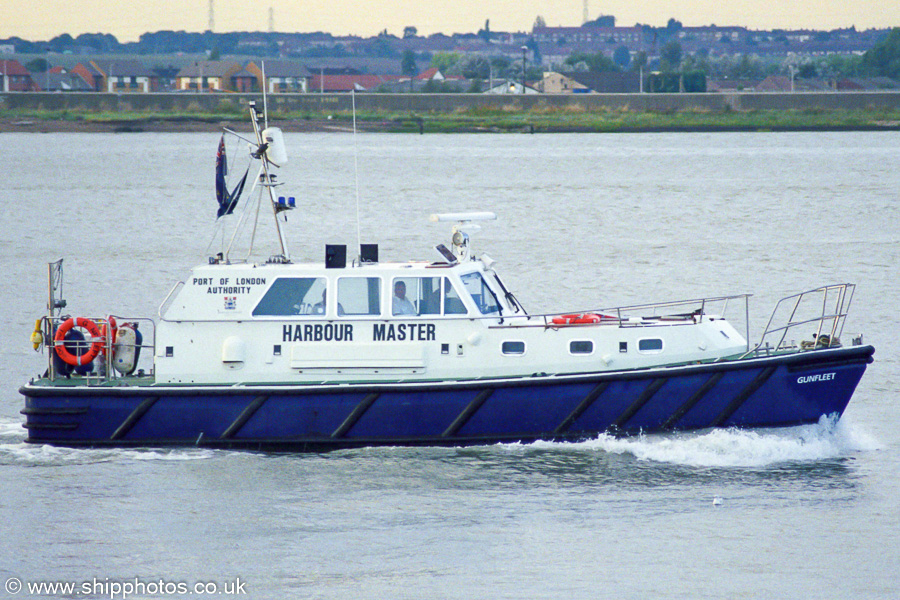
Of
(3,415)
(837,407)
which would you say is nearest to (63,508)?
(3,415)

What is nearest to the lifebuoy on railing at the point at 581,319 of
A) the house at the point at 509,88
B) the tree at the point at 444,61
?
the house at the point at 509,88

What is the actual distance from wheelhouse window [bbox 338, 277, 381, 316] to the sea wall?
75.9 m

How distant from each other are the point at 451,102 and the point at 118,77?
199 ft

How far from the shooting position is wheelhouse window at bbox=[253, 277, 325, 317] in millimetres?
13227

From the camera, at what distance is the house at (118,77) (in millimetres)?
134500

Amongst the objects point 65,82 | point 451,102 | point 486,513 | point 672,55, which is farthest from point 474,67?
point 486,513

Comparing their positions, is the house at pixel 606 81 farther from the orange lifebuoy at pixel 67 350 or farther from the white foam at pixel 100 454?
the white foam at pixel 100 454

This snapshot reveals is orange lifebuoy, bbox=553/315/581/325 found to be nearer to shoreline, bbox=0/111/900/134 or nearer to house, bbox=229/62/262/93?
shoreline, bbox=0/111/900/134

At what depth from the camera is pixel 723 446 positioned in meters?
13.2

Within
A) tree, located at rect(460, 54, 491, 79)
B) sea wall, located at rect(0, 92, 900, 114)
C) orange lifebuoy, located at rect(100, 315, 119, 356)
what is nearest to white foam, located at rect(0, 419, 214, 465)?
orange lifebuoy, located at rect(100, 315, 119, 356)

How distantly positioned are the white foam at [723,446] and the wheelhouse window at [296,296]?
11.0ft

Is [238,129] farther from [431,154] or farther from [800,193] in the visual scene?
[800,193]

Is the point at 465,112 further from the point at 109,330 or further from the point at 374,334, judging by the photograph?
the point at 374,334

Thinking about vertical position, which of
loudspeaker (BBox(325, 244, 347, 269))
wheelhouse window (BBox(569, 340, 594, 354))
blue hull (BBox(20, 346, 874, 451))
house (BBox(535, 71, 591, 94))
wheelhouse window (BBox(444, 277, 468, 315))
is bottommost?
blue hull (BBox(20, 346, 874, 451))
